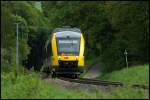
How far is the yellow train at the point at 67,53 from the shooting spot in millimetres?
35438

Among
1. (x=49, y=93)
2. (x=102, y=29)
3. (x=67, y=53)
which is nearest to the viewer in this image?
(x=49, y=93)

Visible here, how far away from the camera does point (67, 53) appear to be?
36.0 m

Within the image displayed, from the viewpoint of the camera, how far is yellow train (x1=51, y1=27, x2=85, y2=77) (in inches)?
1395

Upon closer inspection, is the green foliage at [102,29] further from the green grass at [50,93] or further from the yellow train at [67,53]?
the green grass at [50,93]

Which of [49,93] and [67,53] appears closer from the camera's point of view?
[49,93]

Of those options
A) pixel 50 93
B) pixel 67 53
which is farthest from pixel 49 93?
pixel 67 53

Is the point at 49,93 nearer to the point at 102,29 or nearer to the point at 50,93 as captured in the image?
the point at 50,93

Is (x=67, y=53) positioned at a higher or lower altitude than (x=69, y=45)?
lower

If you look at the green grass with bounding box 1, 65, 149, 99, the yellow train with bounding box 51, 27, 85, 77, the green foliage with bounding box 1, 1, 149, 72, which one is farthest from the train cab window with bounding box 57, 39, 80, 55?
the green grass with bounding box 1, 65, 149, 99

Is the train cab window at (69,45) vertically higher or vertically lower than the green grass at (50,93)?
higher

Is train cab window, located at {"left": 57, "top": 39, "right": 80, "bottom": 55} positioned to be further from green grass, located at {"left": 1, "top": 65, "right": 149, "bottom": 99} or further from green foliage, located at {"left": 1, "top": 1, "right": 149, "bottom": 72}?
green grass, located at {"left": 1, "top": 65, "right": 149, "bottom": 99}

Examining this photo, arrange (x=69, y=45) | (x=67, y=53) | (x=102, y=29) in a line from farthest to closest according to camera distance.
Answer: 1. (x=102, y=29)
2. (x=69, y=45)
3. (x=67, y=53)

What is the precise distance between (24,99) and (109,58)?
132ft

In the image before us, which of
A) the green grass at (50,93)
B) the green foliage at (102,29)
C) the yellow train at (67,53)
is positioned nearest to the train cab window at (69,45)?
the yellow train at (67,53)
